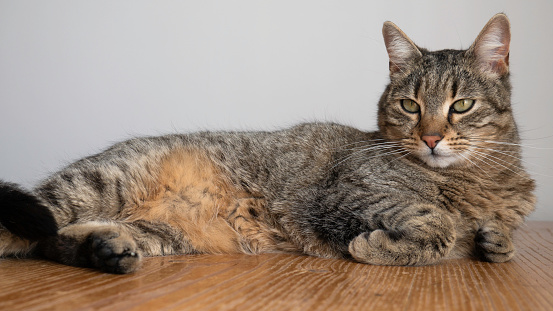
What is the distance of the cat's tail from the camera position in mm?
1620

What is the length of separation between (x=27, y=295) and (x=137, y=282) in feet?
0.92

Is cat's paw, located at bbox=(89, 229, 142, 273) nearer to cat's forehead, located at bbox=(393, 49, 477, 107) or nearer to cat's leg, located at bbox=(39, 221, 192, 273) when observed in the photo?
cat's leg, located at bbox=(39, 221, 192, 273)

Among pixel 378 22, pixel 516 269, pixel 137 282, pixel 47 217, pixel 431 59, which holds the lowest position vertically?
pixel 516 269

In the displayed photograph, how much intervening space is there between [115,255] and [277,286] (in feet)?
1.64

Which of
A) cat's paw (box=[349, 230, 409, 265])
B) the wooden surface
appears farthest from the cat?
the wooden surface

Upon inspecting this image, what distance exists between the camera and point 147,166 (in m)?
2.21

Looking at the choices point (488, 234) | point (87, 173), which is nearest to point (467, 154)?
point (488, 234)

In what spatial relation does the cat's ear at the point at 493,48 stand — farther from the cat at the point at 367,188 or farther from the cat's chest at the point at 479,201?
the cat's chest at the point at 479,201

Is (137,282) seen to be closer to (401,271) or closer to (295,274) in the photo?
(295,274)

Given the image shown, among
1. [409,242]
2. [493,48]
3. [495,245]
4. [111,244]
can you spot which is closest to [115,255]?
[111,244]

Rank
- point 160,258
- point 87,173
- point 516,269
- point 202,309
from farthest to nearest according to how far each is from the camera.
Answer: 1. point 87,173
2. point 160,258
3. point 516,269
4. point 202,309

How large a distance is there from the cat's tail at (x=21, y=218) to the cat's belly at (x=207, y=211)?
43cm

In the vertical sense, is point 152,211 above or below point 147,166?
below

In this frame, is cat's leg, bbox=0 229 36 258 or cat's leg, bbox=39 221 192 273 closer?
cat's leg, bbox=39 221 192 273
